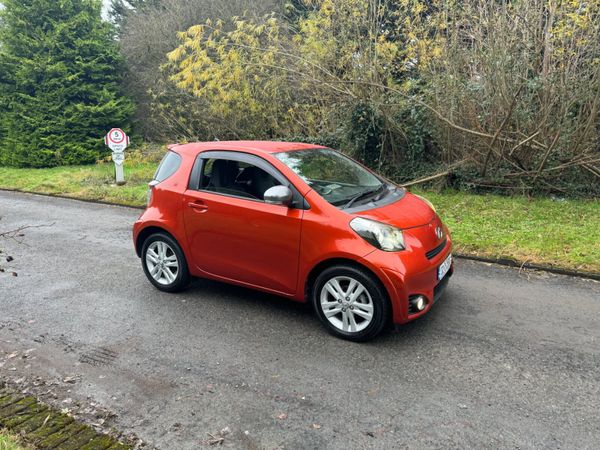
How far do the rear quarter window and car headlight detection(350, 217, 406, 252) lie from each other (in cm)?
225

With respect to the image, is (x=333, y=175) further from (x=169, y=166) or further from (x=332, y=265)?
(x=169, y=166)

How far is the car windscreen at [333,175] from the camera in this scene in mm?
4418

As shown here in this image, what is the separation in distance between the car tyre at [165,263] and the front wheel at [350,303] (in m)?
1.73

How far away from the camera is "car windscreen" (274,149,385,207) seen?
4.42m

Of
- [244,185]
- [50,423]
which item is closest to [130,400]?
[50,423]

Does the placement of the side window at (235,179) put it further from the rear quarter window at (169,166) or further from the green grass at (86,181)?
the green grass at (86,181)

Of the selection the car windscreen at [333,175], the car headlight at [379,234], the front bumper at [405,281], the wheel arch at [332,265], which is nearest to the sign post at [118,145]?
the car windscreen at [333,175]

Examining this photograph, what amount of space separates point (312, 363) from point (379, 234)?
1.20m

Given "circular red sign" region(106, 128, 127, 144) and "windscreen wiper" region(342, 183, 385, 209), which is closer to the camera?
"windscreen wiper" region(342, 183, 385, 209)

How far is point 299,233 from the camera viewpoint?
4160 mm

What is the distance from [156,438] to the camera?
290cm

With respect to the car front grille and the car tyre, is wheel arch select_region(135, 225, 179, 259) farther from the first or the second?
the car front grille

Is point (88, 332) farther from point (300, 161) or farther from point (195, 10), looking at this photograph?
point (195, 10)

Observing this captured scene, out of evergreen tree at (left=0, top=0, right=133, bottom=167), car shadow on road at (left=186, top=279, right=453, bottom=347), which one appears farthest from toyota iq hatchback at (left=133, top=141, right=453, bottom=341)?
evergreen tree at (left=0, top=0, right=133, bottom=167)
